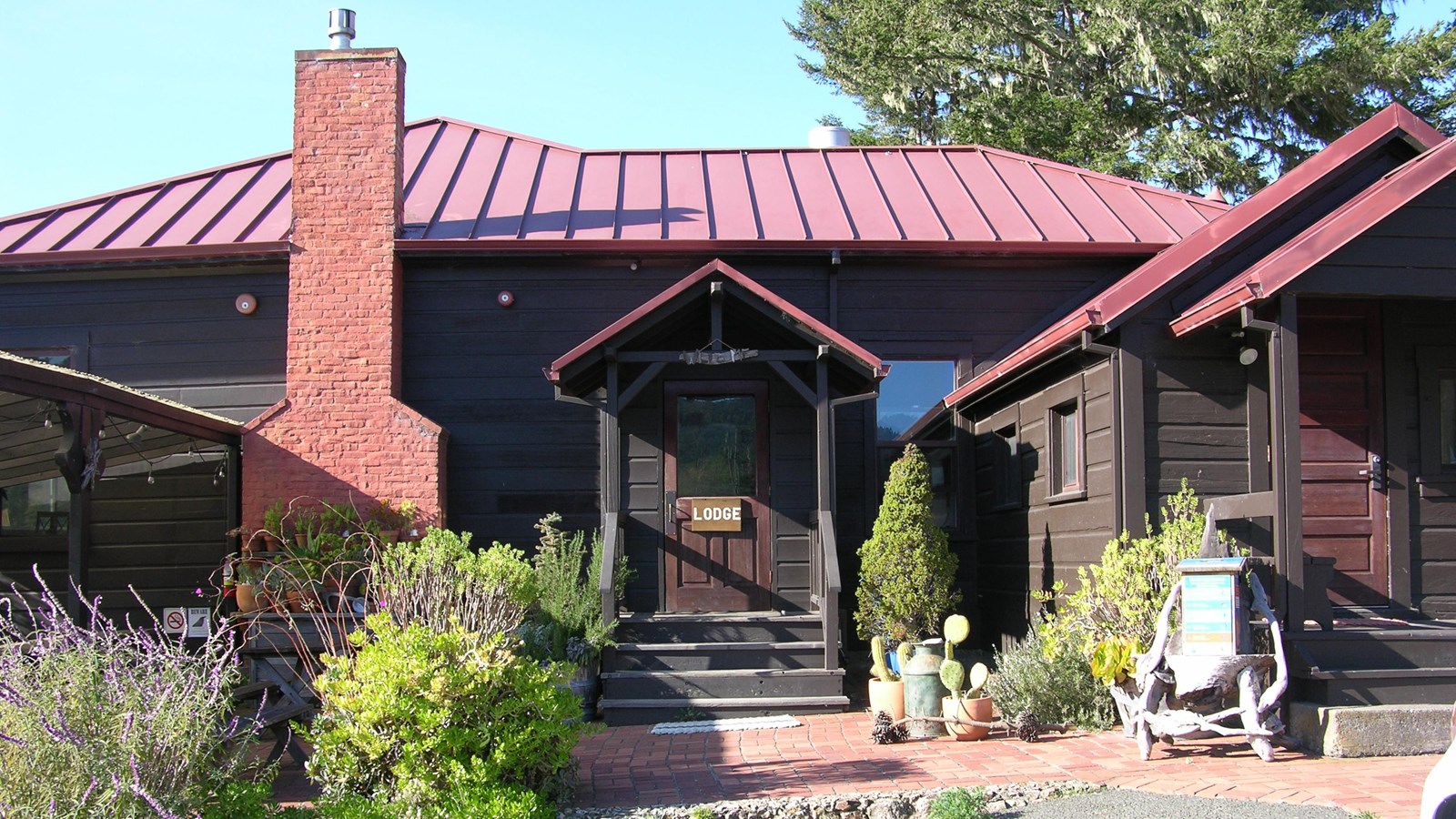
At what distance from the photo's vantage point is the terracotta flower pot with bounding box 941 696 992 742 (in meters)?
8.52

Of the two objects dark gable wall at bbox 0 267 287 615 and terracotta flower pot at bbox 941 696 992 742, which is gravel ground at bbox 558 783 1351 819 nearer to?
terracotta flower pot at bbox 941 696 992 742

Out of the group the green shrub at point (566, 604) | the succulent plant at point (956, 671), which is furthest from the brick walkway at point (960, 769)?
the green shrub at point (566, 604)

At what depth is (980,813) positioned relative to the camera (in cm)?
605

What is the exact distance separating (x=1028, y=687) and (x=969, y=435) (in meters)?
4.51

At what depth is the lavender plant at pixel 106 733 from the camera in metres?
4.89

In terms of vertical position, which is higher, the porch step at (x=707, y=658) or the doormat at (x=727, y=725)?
the porch step at (x=707, y=658)

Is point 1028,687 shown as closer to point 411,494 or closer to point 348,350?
point 411,494

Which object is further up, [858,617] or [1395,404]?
[1395,404]

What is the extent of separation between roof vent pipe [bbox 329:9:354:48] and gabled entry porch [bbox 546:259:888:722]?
478 centimetres

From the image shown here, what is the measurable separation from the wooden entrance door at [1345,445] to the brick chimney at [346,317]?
771 centimetres

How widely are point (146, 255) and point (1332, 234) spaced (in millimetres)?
10807

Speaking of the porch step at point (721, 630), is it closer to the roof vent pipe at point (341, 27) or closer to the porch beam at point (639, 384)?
the porch beam at point (639, 384)

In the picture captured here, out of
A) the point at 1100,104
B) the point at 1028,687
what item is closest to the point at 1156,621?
the point at 1028,687

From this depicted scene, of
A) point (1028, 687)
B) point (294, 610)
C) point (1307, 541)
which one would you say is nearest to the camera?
point (1028, 687)
